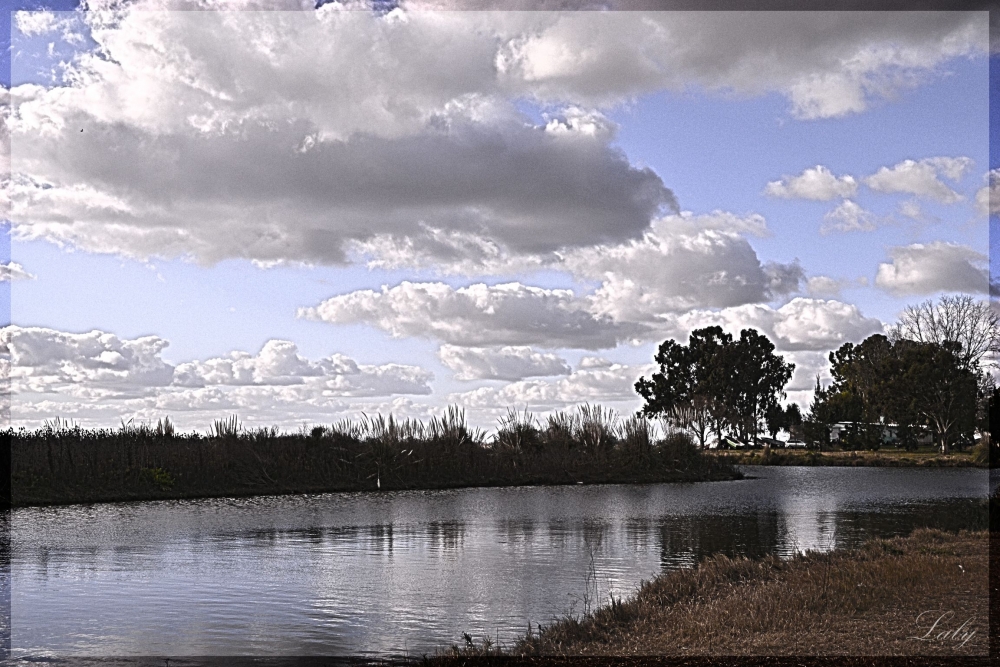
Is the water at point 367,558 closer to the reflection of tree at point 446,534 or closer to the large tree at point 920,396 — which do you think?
the reflection of tree at point 446,534

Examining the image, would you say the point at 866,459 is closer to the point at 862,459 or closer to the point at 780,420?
the point at 862,459

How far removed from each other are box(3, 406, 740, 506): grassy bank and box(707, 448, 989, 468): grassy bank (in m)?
17.8

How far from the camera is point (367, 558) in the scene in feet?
69.6

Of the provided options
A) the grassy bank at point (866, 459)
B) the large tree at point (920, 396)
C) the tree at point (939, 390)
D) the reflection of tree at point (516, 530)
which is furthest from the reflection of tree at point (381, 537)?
the tree at point (939, 390)

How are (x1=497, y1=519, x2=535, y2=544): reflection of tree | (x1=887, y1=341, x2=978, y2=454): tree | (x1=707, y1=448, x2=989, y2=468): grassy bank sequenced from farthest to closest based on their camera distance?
(x1=887, y1=341, x2=978, y2=454): tree, (x1=707, y1=448, x2=989, y2=468): grassy bank, (x1=497, y1=519, x2=535, y2=544): reflection of tree

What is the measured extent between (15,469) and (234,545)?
17.8 metres

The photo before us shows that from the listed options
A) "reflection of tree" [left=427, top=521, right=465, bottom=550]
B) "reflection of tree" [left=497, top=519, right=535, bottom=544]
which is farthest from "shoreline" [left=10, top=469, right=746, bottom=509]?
"reflection of tree" [left=497, top=519, right=535, bottom=544]

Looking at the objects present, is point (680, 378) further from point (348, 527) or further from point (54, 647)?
point (54, 647)

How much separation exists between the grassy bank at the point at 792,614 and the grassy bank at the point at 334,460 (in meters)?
28.7

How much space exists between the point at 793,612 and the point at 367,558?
11239 mm

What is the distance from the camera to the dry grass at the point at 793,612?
10.6 metres

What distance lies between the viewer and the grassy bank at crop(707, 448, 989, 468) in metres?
68.4

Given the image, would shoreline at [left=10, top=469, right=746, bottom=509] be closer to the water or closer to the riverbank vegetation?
the water

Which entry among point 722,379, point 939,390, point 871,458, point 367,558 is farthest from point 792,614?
point 722,379
